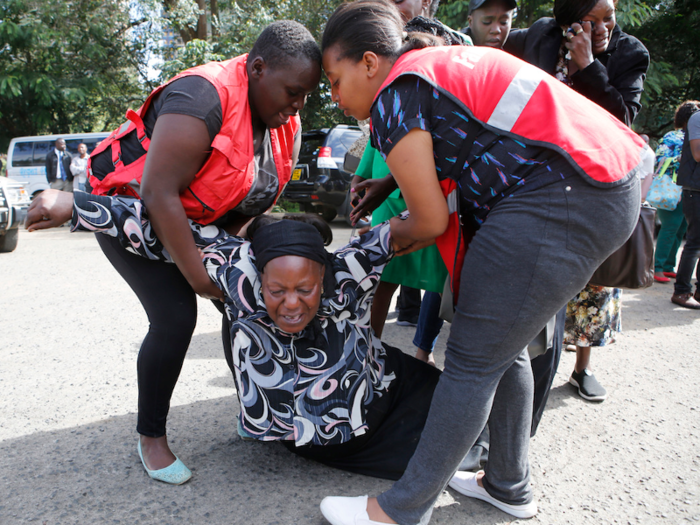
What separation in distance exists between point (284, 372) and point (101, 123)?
2423 cm

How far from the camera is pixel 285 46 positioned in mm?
1918

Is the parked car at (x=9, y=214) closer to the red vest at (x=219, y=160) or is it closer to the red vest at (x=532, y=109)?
the red vest at (x=219, y=160)

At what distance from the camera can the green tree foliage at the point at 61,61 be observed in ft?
51.8

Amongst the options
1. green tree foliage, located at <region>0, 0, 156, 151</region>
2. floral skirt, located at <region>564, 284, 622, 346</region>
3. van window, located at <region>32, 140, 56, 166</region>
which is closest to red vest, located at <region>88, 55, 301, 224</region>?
floral skirt, located at <region>564, 284, 622, 346</region>

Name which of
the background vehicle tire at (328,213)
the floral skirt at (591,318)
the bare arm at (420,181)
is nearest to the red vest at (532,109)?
the bare arm at (420,181)

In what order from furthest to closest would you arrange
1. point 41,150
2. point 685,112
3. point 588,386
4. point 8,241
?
point 41,150
point 8,241
point 685,112
point 588,386

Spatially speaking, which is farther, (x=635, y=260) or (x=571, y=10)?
(x=571, y=10)

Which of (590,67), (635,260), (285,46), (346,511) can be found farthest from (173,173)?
(590,67)

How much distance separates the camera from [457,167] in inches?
59.7

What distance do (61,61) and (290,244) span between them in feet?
62.5

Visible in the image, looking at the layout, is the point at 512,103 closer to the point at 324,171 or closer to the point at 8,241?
the point at 8,241

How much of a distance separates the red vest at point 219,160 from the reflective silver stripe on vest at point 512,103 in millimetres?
954

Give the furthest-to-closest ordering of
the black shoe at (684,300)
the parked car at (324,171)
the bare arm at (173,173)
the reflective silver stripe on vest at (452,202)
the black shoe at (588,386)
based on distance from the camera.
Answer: the parked car at (324,171) → the black shoe at (684,300) → the black shoe at (588,386) → the bare arm at (173,173) → the reflective silver stripe on vest at (452,202)

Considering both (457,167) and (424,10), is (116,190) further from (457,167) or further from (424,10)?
(424,10)
